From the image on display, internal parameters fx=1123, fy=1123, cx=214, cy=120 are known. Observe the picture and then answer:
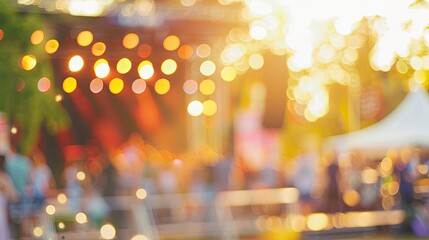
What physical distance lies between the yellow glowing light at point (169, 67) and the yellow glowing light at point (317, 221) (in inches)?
183

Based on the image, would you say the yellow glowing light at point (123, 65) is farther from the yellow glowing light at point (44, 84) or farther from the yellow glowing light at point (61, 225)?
the yellow glowing light at point (61, 225)

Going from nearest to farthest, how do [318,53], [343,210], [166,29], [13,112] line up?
1. [13,112]
2. [166,29]
3. [343,210]
4. [318,53]

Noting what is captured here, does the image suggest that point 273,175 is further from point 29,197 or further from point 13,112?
point 13,112

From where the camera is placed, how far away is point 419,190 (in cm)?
2319

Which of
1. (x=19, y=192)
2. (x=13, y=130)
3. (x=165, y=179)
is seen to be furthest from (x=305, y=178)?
(x=13, y=130)

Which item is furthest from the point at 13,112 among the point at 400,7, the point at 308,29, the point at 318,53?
the point at 318,53

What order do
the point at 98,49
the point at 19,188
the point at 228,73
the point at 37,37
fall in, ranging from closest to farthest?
1. the point at 37,37
2. the point at 19,188
3. the point at 98,49
4. the point at 228,73

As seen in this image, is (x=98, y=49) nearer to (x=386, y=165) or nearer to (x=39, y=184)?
(x=39, y=184)

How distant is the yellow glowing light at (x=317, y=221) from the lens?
21.7 metres

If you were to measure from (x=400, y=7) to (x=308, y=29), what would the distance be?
28.3 ft

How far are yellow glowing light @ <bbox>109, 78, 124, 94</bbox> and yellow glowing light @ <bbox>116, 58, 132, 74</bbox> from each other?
1111 mm

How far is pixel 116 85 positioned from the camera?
25500mm

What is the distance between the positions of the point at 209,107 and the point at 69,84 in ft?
12.5

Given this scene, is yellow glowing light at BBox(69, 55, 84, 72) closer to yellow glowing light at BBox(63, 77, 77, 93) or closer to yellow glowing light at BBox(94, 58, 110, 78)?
yellow glowing light at BBox(94, 58, 110, 78)
